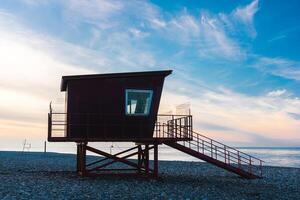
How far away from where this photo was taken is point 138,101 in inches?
1000

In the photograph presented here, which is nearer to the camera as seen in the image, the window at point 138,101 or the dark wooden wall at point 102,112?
the dark wooden wall at point 102,112

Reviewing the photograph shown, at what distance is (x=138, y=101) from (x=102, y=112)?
2.19 meters

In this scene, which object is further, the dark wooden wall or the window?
the window

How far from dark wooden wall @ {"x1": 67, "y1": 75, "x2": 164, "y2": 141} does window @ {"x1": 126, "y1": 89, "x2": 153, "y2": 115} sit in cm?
24

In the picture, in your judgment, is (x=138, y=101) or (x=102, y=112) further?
(x=138, y=101)

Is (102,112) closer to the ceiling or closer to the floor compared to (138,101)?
closer to the floor

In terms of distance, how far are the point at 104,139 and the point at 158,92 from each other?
4196 millimetres

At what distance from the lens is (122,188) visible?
20906mm

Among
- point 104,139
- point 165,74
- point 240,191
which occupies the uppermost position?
point 165,74

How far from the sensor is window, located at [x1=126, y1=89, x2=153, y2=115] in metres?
25.2

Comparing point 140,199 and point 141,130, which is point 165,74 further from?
point 140,199

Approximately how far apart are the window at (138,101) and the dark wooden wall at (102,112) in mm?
241

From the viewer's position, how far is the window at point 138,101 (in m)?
25.2

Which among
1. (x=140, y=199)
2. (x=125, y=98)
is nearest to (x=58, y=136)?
(x=125, y=98)
